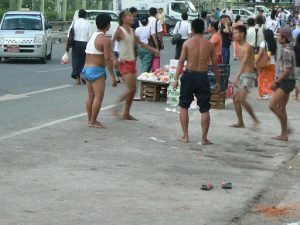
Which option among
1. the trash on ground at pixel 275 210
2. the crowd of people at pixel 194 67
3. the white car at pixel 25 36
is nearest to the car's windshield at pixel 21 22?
the white car at pixel 25 36

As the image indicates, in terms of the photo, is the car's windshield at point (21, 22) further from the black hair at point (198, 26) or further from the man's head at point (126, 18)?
the black hair at point (198, 26)

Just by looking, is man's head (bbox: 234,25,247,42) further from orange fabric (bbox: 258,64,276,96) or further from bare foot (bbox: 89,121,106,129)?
orange fabric (bbox: 258,64,276,96)

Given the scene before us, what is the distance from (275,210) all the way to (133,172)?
206 centimetres

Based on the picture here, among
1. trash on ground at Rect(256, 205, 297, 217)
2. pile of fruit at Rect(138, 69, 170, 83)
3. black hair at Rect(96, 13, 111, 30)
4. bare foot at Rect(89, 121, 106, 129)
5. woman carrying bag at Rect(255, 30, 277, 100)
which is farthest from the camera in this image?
woman carrying bag at Rect(255, 30, 277, 100)

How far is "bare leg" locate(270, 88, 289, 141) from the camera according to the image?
12484mm

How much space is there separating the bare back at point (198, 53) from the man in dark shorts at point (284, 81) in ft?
4.59

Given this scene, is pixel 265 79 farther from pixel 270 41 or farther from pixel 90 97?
pixel 90 97

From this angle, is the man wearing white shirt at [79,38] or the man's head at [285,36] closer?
the man's head at [285,36]

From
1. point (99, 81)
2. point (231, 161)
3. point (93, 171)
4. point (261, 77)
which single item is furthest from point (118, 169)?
point (261, 77)

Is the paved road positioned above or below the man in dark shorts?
below

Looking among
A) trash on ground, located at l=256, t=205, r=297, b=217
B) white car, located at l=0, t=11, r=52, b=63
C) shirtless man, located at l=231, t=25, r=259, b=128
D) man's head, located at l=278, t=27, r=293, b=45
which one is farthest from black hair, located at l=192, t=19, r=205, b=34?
white car, located at l=0, t=11, r=52, b=63

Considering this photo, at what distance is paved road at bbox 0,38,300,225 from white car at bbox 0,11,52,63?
10.7 m

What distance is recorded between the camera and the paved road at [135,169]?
25.2 feet

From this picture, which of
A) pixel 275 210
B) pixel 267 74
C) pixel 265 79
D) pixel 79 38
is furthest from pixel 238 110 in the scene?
pixel 79 38
